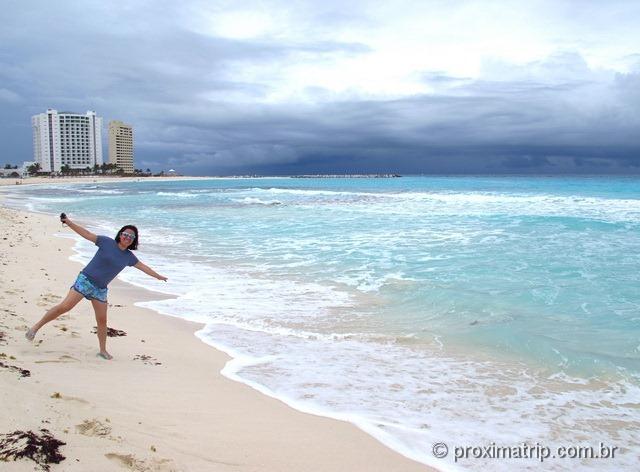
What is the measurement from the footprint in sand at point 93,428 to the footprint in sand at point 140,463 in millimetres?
321

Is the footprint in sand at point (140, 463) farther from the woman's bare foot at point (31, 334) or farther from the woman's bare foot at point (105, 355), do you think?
the woman's bare foot at point (31, 334)

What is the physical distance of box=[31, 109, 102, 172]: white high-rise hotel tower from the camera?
166 metres

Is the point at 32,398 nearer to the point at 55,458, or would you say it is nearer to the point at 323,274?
the point at 55,458

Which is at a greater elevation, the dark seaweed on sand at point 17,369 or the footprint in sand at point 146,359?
the dark seaweed on sand at point 17,369

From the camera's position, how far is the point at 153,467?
310 centimetres

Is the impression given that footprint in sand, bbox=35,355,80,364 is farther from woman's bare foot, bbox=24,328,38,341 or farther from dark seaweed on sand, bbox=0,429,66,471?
dark seaweed on sand, bbox=0,429,66,471

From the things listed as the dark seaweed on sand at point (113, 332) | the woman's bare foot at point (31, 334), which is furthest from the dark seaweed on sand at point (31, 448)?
the dark seaweed on sand at point (113, 332)

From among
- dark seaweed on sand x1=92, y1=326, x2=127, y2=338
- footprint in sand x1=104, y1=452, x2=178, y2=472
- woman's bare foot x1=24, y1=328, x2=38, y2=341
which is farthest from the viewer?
dark seaweed on sand x1=92, y1=326, x2=127, y2=338

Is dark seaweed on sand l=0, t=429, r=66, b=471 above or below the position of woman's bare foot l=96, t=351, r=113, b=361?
above

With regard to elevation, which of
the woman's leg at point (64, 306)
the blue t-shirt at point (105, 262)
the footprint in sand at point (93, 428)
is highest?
the blue t-shirt at point (105, 262)

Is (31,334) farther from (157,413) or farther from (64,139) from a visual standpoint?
(64,139)

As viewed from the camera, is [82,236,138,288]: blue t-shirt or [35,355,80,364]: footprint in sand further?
[82,236,138,288]: blue t-shirt

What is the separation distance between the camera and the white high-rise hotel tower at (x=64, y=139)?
166250 mm

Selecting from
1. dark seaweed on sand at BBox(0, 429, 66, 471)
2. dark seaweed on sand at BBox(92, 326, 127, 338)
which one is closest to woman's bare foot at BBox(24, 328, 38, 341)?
dark seaweed on sand at BBox(92, 326, 127, 338)
